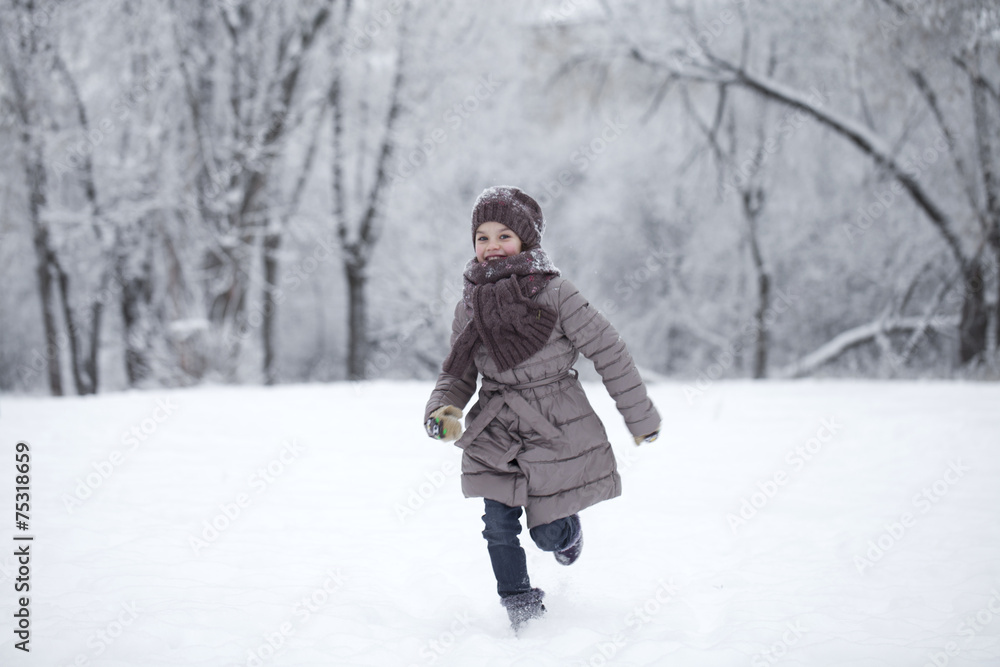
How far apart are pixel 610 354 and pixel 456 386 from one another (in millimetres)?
575

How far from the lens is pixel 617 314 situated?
18.0 m

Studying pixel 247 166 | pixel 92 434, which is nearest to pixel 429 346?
pixel 247 166

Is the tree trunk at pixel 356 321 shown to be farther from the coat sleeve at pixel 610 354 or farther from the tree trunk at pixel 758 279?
the coat sleeve at pixel 610 354

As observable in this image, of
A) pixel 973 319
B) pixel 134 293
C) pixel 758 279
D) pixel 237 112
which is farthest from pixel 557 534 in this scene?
pixel 134 293

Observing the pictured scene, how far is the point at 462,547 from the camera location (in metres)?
3.44

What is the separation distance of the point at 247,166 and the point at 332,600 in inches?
421

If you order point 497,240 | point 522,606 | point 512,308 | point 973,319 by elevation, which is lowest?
point 973,319

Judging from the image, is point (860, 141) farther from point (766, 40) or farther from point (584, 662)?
point (584, 662)

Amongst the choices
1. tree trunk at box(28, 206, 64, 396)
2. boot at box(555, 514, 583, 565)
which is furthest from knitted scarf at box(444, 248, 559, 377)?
tree trunk at box(28, 206, 64, 396)

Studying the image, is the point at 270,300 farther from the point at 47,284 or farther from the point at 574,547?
the point at 574,547

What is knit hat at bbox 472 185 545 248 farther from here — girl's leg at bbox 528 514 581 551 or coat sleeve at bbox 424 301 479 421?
girl's leg at bbox 528 514 581 551

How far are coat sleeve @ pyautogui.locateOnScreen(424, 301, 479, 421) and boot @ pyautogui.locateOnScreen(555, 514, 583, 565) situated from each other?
0.58 metres

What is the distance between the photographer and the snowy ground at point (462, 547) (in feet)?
7.83

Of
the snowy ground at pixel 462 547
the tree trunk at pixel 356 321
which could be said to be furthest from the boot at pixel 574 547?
the tree trunk at pixel 356 321
